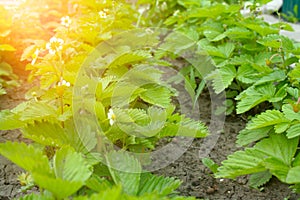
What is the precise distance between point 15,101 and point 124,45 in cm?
66

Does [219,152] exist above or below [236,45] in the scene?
below

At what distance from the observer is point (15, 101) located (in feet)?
8.63

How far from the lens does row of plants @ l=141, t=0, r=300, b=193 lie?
1.54 meters

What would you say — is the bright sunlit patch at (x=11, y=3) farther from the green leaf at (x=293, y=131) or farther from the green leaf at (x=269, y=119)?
the green leaf at (x=293, y=131)

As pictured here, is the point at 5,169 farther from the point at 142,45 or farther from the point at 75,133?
the point at 142,45

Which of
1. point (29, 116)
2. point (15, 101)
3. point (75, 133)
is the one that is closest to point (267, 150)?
point (75, 133)

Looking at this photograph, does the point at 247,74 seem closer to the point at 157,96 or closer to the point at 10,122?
the point at 157,96

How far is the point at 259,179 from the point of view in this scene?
6.03 ft

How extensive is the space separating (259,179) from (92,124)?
66 cm

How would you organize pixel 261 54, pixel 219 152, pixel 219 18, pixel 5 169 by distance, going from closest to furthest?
pixel 5 169
pixel 219 152
pixel 261 54
pixel 219 18

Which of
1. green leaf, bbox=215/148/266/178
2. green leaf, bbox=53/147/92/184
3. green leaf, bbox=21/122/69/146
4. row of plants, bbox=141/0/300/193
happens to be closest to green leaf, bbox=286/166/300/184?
row of plants, bbox=141/0/300/193

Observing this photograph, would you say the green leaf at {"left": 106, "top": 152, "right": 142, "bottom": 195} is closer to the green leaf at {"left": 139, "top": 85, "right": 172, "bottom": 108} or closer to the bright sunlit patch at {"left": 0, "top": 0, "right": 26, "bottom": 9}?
the green leaf at {"left": 139, "top": 85, "right": 172, "bottom": 108}

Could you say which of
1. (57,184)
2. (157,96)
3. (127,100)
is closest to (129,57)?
(157,96)

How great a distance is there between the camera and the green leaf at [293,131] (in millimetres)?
1624
